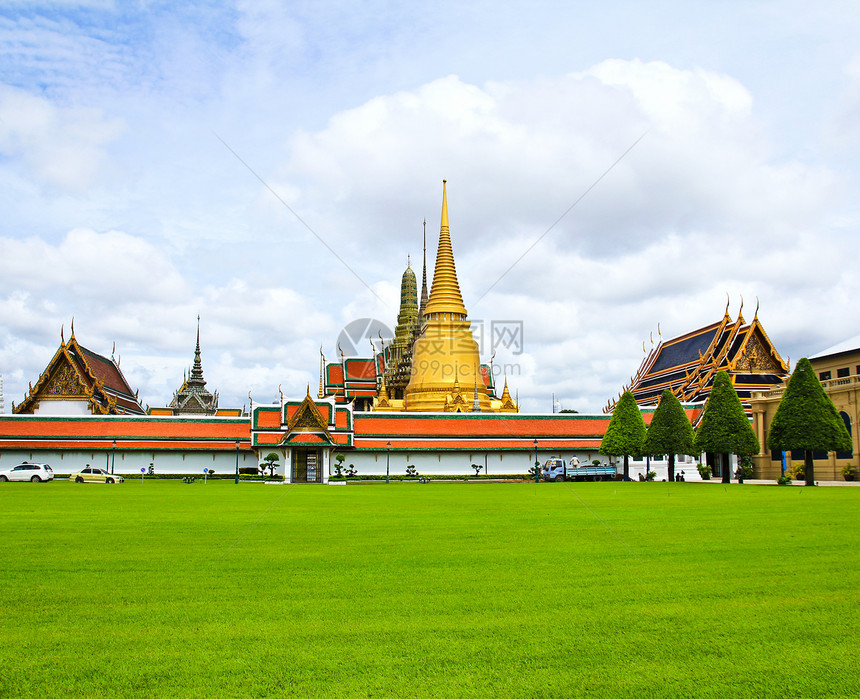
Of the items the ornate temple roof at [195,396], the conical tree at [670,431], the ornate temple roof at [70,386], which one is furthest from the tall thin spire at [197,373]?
the conical tree at [670,431]

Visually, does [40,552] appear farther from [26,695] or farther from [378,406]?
[378,406]

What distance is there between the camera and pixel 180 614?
277 inches

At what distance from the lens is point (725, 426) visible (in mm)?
36906

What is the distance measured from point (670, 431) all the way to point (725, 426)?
3771 mm

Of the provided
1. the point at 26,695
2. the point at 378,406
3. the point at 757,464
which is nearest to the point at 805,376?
the point at 757,464

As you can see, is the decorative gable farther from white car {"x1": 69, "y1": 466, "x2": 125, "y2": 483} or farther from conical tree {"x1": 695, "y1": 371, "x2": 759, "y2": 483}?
conical tree {"x1": 695, "y1": 371, "x2": 759, "y2": 483}

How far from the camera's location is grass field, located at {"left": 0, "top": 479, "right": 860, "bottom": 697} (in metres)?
5.29

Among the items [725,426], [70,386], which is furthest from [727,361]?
[70,386]

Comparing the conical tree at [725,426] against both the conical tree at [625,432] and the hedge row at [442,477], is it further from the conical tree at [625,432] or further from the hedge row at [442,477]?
the hedge row at [442,477]

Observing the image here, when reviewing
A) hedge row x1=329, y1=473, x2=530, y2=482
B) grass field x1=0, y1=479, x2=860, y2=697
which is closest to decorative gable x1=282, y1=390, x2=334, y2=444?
hedge row x1=329, y1=473, x2=530, y2=482

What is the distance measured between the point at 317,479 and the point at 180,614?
39617 millimetres

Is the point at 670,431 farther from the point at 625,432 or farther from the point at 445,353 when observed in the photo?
the point at 445,353

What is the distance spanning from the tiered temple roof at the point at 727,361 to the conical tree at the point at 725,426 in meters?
15.6

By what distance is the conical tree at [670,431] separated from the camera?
1574 inches
